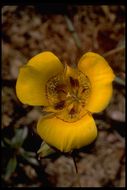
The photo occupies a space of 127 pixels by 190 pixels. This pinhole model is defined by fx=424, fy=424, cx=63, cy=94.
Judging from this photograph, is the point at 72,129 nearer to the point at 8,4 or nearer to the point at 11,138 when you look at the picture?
the point at 11,138

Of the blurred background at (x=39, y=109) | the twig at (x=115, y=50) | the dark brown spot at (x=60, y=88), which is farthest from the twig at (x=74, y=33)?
the dark brown spot at (x=60, y=88)

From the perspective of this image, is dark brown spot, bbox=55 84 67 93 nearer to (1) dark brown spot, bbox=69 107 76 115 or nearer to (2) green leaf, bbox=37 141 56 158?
(1) dark brown spot, bbox=69 107 76 115

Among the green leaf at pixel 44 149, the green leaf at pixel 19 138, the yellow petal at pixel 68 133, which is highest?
the yellow petal at pixel 68 133

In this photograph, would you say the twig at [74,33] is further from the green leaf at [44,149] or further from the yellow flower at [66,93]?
the green leaf at [44,149]

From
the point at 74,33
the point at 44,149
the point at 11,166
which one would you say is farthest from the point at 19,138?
the point at 74,33

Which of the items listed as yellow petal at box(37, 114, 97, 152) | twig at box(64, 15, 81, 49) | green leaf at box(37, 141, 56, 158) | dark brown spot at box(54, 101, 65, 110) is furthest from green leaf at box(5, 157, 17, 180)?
twig at box(64, 15, 81, 49)

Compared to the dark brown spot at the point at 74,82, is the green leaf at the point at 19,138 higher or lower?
lower

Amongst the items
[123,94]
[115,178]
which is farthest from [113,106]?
[115,178]
